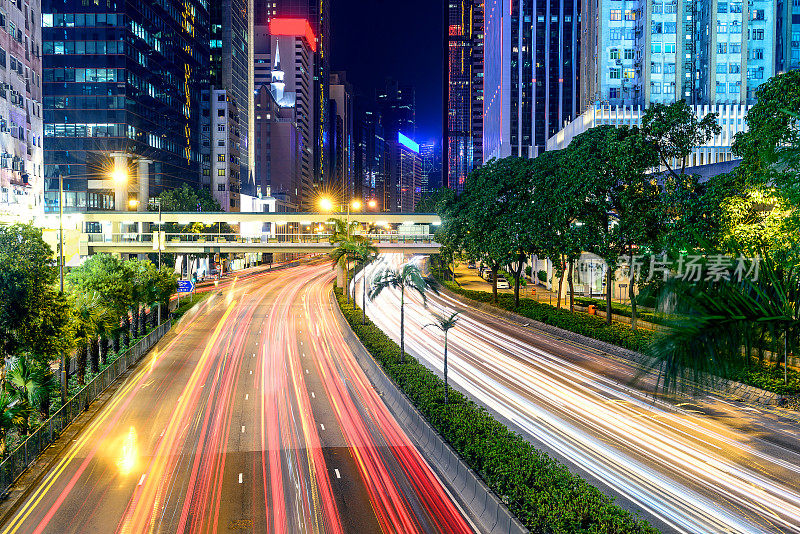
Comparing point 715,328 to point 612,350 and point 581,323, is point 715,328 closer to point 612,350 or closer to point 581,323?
point 612,350

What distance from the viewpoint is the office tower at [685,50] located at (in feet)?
316

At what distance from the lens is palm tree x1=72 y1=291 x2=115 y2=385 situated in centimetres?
2662

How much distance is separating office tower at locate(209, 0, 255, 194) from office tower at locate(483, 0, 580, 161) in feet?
227

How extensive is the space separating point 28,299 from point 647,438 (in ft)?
73.2

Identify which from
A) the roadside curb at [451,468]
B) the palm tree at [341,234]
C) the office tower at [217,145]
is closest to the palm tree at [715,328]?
the roadside curb at [451,468]

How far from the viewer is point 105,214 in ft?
234

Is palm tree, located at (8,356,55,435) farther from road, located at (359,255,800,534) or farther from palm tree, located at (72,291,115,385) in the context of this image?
road, located at (359,255,800,534)

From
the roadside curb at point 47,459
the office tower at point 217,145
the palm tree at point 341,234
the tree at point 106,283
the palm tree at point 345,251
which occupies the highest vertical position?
the office tower at point 217,145

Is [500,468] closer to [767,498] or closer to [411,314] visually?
[767,498]

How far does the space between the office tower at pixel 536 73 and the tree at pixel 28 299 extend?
156 m

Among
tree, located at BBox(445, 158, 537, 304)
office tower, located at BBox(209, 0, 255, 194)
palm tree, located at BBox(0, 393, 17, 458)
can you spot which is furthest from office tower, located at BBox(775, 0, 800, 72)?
palm tree, located at BBox(0, 393, 17, 458)

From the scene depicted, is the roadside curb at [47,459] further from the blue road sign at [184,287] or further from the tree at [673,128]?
the tree at [673,128]

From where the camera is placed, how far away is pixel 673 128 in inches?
1532

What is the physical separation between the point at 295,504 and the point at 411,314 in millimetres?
43566
